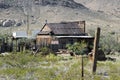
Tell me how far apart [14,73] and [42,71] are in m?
1.80

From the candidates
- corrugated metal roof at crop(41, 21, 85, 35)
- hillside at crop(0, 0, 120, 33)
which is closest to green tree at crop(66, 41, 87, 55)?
corrugated metal roof at crop(41, 21, 85, 35)

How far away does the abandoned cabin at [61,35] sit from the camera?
176 ft

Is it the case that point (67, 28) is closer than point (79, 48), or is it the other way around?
point (79, 48)

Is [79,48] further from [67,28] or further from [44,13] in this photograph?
[44,13]

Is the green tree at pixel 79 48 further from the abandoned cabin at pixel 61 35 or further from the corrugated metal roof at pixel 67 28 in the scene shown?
the corrugated metal roof at pixel 67 28

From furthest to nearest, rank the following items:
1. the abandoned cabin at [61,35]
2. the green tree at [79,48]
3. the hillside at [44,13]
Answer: the hillside at [44,13]
the abandoned cabin at [61,35]
the green tree at [79,48]

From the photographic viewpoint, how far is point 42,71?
72.2 ft

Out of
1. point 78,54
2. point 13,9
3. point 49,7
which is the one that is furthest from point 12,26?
point 78,54

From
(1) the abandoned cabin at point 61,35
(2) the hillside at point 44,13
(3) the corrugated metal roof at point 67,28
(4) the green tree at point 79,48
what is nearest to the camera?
(4) the green tree at point 79,48

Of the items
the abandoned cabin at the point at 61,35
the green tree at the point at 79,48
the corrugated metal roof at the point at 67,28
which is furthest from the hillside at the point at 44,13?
the green tree at the point at 79,48

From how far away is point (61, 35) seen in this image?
59.8 meters

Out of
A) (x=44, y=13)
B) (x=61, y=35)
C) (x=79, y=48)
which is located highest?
(x=44, y=13)

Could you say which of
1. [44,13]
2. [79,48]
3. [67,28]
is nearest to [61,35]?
[67,28]

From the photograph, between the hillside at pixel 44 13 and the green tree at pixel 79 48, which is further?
the hillside at pixel 44 13
